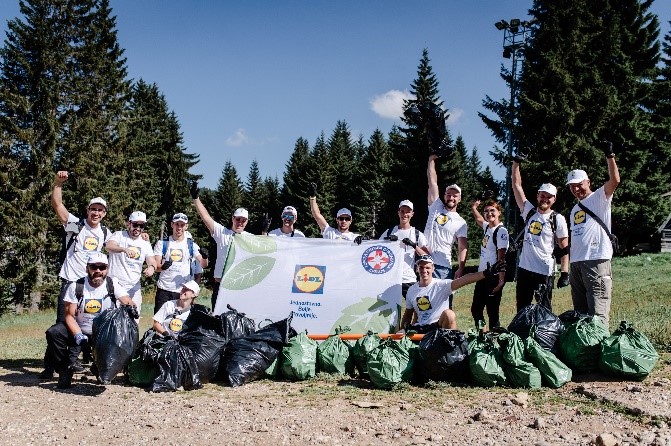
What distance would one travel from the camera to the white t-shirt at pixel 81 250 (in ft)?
22.9

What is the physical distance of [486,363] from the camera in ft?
18.3

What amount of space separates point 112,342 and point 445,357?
3432 mm

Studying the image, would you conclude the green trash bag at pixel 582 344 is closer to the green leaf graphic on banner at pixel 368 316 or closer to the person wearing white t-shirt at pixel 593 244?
the person wearing white t-shirt at pixel 593 244

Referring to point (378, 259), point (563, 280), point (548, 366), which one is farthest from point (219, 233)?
point (548, 366)

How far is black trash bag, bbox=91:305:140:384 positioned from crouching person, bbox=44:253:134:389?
0.48 m

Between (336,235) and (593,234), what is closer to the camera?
(593,234)

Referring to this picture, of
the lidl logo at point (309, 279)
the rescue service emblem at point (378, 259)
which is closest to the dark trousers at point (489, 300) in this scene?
the rescue service emblem at point (378, 259)

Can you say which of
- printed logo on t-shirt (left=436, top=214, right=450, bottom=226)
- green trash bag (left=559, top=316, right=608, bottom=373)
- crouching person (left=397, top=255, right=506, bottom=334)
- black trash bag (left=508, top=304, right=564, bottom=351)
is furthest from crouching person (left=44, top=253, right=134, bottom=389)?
green trash bag (left=559, top=316, right=608, bottom=373)

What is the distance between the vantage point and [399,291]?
7.62 meters

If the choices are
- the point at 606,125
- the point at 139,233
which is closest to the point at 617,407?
the point at 139,233

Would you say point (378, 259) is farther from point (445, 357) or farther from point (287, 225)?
point (445, 357)

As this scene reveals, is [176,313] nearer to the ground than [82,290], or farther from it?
nearer to the ground

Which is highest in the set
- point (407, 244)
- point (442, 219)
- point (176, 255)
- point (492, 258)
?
point (442, 219)

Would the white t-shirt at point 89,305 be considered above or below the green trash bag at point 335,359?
above
